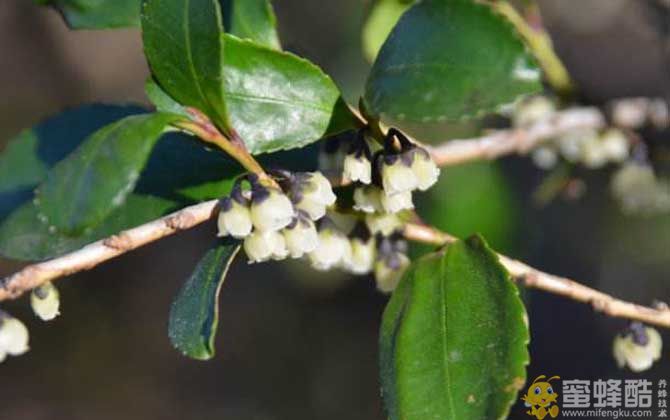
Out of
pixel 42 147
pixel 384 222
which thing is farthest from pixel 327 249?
pixel 42 147

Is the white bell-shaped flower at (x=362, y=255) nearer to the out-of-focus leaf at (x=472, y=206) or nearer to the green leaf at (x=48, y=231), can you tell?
the green leaf at (x=48, y=231)

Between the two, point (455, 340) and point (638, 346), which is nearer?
point (455, 340)

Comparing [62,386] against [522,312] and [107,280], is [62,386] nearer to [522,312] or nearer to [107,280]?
[107,280]

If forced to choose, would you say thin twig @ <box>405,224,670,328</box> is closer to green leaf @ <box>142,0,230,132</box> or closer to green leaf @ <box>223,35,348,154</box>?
green leaf @ <box>223,35,348,154</box>

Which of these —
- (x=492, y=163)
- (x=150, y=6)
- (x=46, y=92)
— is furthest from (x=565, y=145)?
(x=46, y=92)

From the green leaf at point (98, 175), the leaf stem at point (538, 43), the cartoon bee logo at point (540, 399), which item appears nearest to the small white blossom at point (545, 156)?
the leaf stem at point (538, 43)

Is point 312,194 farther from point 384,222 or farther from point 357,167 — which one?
point 384,222
